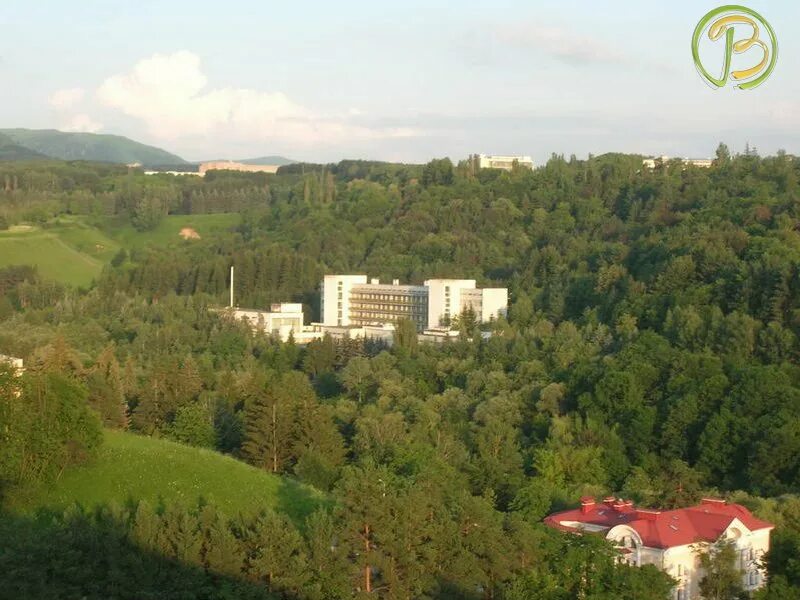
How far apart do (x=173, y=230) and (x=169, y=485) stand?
75.6 m

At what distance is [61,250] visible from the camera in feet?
326

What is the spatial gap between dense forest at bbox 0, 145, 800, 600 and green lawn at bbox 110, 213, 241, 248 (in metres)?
1.22

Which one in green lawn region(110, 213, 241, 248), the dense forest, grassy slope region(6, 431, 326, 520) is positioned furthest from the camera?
green lawn region(110, 213, 241, 248)

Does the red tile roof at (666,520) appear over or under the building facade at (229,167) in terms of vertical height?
under

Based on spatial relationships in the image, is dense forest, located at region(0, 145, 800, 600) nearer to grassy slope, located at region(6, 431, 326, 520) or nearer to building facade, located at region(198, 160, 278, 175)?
grassy slope, located at region(6, 431, 326, 520)

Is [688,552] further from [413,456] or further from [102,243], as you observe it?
[102,243]

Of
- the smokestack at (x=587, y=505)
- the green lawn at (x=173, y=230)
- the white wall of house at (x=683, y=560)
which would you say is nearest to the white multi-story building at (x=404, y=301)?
the green lawn at (x=173, y=230)

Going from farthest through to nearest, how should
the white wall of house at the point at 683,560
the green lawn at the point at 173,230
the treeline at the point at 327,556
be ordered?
the green lawn at the point at 173,230
the white wall of house at the point at 683,560
the treeline at the point at 327,556

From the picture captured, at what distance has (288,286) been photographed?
86812mm

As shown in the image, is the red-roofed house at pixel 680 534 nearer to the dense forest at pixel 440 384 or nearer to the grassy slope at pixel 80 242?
the dense forest at pixel 440 384

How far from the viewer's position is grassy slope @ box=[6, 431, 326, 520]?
3694 centimetres

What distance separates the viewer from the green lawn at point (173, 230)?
357 feet

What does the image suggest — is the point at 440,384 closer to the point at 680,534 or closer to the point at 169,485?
the point at 169,485

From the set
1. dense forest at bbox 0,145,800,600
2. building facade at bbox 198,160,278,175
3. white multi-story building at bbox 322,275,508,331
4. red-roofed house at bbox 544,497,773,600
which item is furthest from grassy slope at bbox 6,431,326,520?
building facade at bbox 198,160,278,175
